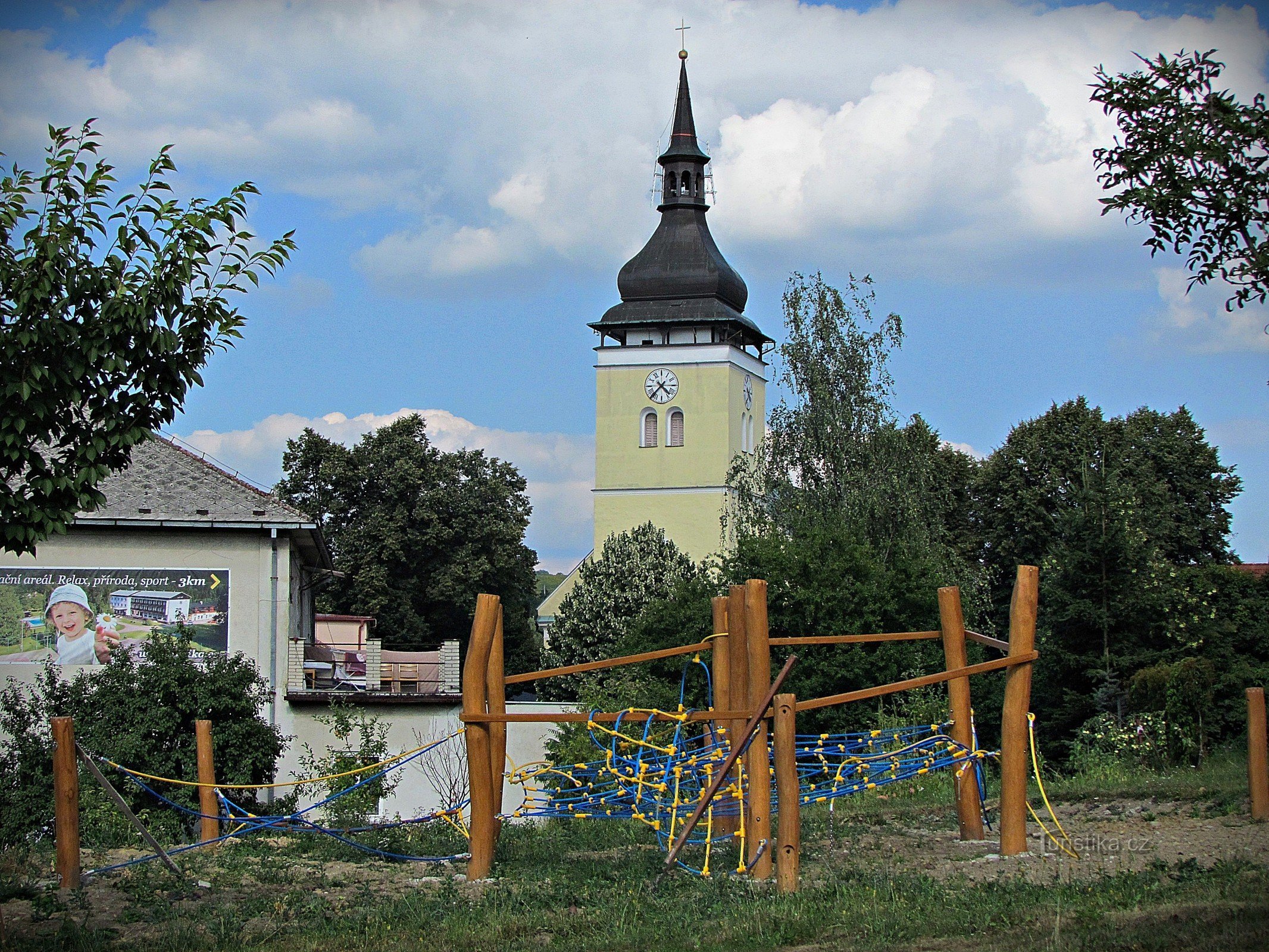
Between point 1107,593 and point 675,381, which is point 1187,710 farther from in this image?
point 675,381

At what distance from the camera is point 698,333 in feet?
215

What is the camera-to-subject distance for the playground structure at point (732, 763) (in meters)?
A: 10.2

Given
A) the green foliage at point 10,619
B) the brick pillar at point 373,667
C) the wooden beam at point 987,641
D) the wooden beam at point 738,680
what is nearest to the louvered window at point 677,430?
the brick pillar at point 373,667

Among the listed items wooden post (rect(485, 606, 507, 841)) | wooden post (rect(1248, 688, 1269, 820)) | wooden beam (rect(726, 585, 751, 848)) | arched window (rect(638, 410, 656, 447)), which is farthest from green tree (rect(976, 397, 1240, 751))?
arched window (rect(638, 410, 656, 447))

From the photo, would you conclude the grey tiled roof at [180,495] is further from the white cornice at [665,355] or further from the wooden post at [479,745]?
the white cornice at [665,355]

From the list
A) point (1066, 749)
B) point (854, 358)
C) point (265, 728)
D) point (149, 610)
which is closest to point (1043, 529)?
point (854, 358)

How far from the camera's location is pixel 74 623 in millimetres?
29203

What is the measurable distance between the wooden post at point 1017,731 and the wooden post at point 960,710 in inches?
34.1

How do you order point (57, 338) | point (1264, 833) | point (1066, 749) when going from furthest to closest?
point (1066, 749) < point (1264, 833) < point (57, 338)

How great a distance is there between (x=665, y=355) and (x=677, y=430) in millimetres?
3403

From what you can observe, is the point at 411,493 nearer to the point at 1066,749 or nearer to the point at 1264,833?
the point at 1066,749

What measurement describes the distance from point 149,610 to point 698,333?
39.4 meters

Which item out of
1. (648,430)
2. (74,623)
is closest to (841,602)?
(74,623)

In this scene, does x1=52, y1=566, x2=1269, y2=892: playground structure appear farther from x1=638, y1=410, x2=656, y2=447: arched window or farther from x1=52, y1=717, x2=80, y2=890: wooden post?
x1=638, y1=410, x2=656, y2=447: arched window
